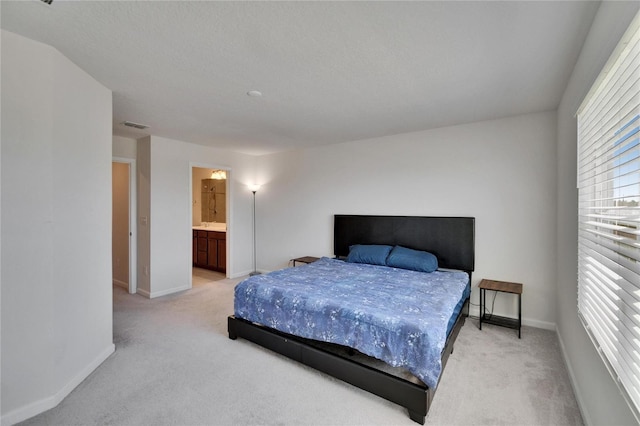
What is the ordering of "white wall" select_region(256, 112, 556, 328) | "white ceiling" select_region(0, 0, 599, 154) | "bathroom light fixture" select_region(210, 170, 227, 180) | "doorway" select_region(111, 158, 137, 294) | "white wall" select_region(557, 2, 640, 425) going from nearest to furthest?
"white wall" select_region(557, 2, 640, 425) < "white ceiling" select_region(0, 0, 599, 154) < "white wall" select_region(256, 112, 556, 328) < "doorway" select_region(111, 158, 137, 294) < "bathroom light fixture" select_region(210, 170, 227, 180)

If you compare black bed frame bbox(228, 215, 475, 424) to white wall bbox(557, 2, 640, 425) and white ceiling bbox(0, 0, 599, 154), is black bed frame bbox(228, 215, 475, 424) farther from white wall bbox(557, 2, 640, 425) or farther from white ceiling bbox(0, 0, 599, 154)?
white ceiling bbox(0, 0, 599, 154)

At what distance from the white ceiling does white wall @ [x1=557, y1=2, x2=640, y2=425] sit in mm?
161

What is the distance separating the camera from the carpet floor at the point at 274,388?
1.87m

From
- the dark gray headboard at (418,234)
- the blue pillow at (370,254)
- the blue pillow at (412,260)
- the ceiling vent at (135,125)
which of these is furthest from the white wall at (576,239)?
the ceiling vent at (135,125)

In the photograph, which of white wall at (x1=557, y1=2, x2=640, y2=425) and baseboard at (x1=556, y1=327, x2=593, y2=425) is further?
baseboard at (x1=556, y1=327, x2=593, y2=425)

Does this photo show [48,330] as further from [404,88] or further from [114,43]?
[404,88]

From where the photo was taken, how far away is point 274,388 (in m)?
2.19

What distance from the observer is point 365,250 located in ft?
13.4

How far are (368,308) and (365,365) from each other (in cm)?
40

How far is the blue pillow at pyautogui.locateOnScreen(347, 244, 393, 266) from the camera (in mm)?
3920

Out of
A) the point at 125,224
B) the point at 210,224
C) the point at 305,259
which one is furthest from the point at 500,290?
the point at 210,224

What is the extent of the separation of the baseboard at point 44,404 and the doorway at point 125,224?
2465mm

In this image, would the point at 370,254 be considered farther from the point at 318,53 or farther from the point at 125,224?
the point at 125,224

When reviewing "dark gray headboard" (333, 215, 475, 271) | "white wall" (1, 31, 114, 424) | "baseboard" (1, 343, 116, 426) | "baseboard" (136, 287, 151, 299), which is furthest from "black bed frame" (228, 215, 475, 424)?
"baseboard" (136, 287, 151, 299)
